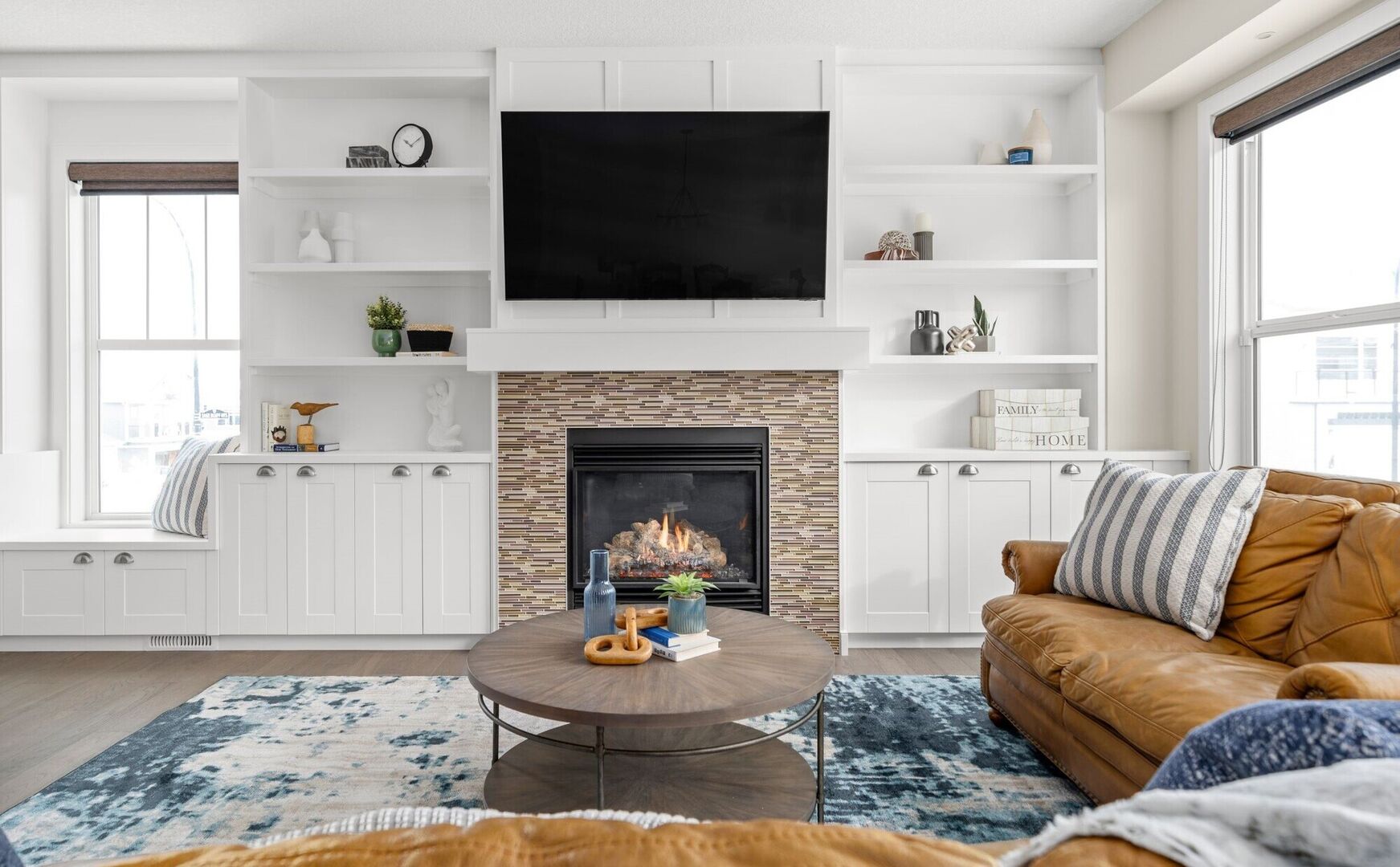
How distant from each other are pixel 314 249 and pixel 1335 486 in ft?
12.8

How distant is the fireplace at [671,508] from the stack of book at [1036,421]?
3.52 ft

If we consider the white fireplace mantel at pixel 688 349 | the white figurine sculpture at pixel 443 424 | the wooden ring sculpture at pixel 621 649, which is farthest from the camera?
the white figurine sculpture at pixel 443 424

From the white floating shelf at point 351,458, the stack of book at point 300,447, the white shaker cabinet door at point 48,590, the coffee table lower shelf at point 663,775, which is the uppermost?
the stack of book at point 300,447

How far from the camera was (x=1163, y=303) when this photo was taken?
11.7 feet

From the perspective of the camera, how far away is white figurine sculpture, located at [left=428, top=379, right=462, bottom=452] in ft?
12.1

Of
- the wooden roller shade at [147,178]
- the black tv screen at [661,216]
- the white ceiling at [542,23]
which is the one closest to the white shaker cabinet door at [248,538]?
the black tv screen at [661,216]

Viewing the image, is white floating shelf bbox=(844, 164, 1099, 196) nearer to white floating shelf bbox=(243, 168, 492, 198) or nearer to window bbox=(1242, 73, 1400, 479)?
window bbox=(1242, 73, 1400, 479)

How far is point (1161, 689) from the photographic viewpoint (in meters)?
1.70

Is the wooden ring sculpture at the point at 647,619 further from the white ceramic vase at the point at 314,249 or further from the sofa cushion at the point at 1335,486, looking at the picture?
the white ceramic vase at the point at 314,249

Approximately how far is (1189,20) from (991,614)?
2355 millimetres

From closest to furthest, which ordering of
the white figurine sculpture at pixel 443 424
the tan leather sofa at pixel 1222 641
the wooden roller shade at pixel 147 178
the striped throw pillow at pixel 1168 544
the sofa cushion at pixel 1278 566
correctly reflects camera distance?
the tan leather sofa at pixel 1222 641
the sofa cushion at pixel 1278 566
the striped throw pillow at pixel 1168 544
the white figurine sculpture at pixel 443 424
the wooden roller shade at pixel 147 178

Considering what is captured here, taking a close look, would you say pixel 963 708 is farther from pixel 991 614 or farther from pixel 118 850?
pixel 118 850

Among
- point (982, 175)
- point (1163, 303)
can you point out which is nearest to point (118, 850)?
point (982, 175)

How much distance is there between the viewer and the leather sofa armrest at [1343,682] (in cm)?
128
